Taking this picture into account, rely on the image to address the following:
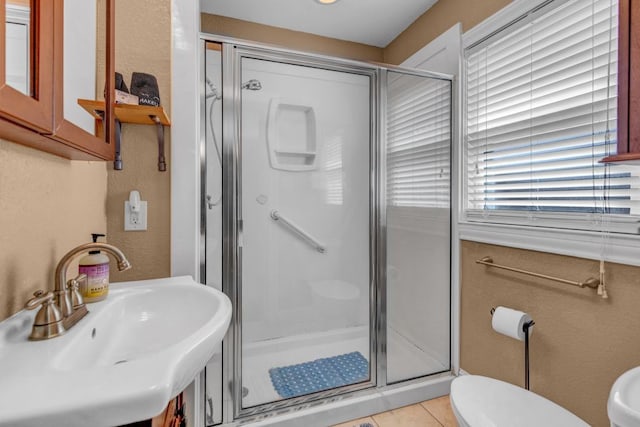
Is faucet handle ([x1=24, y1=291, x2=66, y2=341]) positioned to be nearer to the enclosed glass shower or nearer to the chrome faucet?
the chrome faucet

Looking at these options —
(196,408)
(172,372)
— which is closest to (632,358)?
(172,372)

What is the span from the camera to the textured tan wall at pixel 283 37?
2457 millimetres

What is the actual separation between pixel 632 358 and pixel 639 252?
1.33ft

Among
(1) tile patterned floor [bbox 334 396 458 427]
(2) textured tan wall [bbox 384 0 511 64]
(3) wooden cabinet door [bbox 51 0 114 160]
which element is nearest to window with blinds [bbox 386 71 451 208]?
(2) textured tan wall [bbox 384 0 511 64]

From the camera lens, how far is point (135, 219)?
1347 millimetres

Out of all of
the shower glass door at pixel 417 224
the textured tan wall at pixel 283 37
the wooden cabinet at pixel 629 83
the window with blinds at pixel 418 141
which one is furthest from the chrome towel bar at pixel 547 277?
the textured tan wall at pixel 283 37

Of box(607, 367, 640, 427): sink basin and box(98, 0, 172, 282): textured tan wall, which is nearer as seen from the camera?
box(607, 367, 640, 427): sink basin

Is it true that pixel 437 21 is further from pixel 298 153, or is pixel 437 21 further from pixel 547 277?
pixel 547 277

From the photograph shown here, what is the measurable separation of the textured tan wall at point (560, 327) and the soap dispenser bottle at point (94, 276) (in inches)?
71.8

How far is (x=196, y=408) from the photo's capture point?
1445 mm

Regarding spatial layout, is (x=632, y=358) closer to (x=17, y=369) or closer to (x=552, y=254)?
(x=552, y=254)

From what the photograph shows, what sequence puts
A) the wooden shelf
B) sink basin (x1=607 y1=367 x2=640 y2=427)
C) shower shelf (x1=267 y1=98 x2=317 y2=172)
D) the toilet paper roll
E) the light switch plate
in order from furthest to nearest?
shower shelf (x1=267 y1=98 x2=317 y2=172) < the toilet paper roll < the light switch plate < the wooden shelf < sink basin (x1=607 y1=367 x2=640 y2=427)

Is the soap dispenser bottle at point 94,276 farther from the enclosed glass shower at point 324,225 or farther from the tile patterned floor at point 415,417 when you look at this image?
the tile patterned floor at point 415,417

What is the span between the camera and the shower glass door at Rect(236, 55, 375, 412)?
5.62 feet
